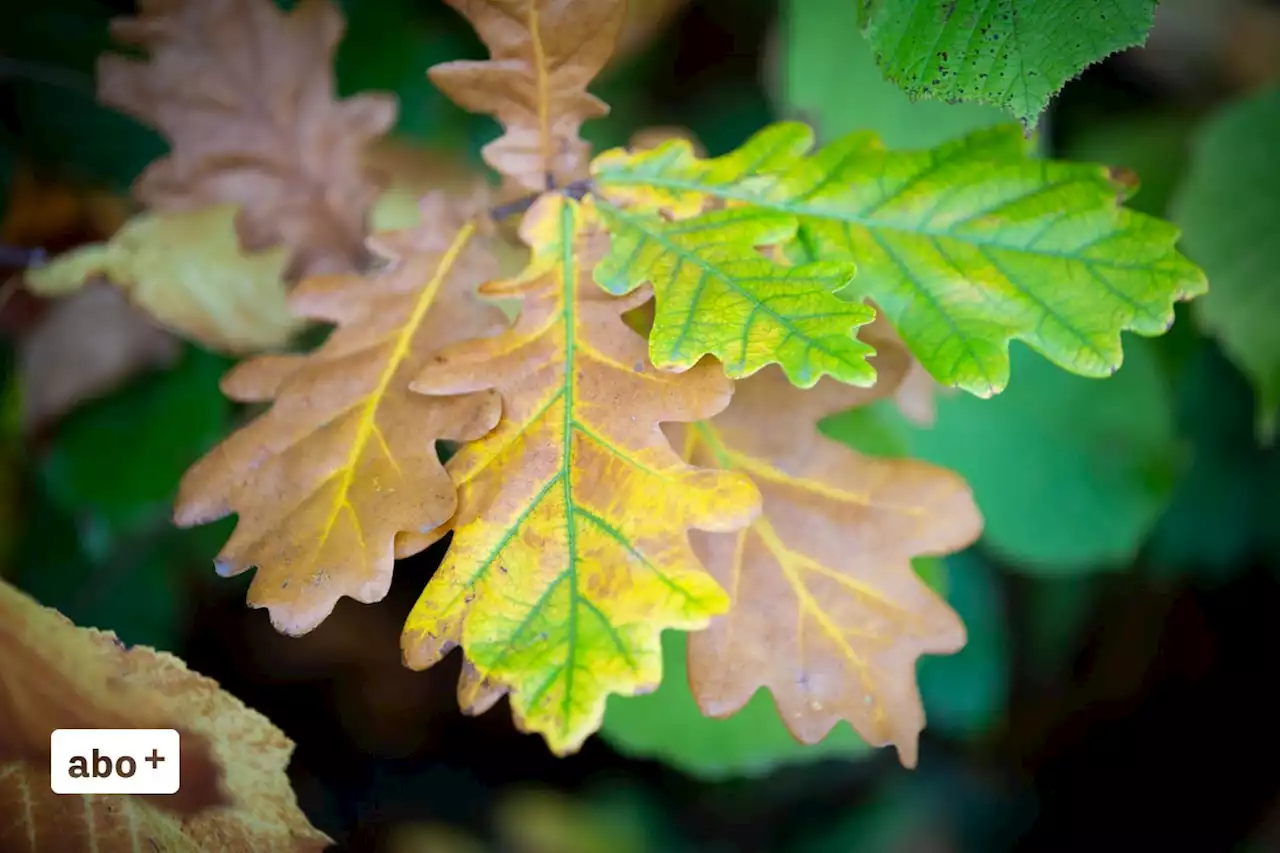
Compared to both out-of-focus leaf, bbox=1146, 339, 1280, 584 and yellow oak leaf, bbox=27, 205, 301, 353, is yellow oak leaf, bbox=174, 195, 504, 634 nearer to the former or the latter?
yellow oak leaf, bbox=27, 205, 301, 353

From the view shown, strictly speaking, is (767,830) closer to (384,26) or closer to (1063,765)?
(1063,765)

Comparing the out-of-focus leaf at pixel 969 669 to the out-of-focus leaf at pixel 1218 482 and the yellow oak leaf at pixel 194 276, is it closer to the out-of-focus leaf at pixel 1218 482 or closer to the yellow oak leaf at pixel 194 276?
the out-of-focus leaf at pixel 1218 482

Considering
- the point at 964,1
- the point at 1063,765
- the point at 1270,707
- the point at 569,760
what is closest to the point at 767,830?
the point at 569,760

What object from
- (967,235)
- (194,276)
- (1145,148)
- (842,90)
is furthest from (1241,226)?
(194,276)

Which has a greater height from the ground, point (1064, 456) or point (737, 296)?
point (737, 296)

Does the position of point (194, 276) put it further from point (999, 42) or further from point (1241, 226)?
point (1241, 226)

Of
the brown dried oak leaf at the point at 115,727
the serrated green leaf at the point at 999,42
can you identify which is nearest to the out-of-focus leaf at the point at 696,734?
the brown dried oak leaf at the point at 115,727
